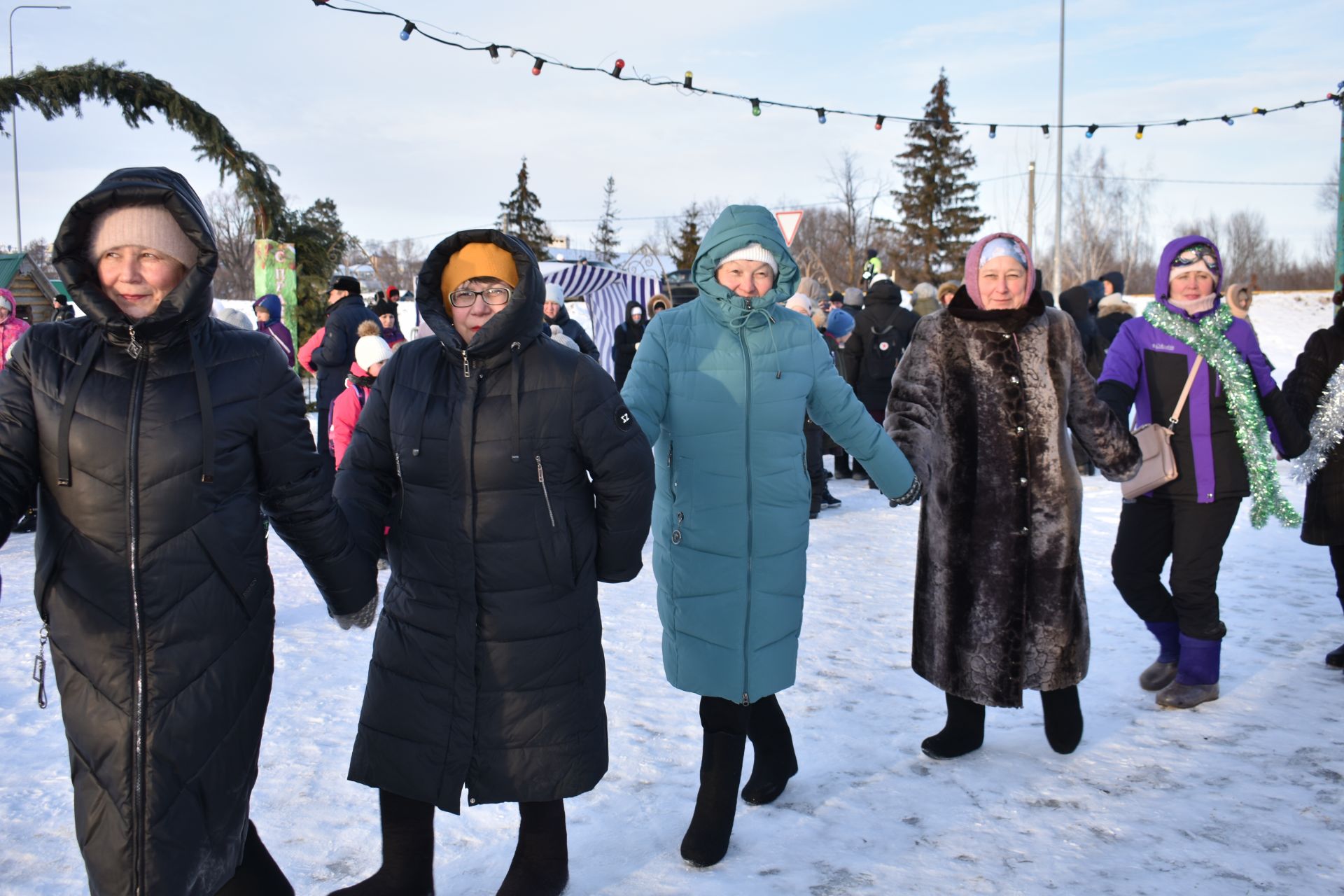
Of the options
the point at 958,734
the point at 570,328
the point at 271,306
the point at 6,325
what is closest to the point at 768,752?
the point at 958,734

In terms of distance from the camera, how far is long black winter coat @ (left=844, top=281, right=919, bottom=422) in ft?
32.4

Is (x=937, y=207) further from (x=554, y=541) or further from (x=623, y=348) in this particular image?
(x=554, y=541)

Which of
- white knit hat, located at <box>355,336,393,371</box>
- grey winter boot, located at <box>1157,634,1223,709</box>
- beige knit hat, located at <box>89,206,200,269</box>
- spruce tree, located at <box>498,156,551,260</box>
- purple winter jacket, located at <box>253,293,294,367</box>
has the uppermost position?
spruce tree, located at <box>498,156,551,260</box>

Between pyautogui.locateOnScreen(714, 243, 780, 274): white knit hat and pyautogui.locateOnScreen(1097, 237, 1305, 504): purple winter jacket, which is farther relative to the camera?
pyautogui.locateOnScreen(1097, 237, 1305, 504): purple winter jacket

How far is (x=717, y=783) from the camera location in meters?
3.04

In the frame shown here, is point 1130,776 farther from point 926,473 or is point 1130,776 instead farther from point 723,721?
point 723,721

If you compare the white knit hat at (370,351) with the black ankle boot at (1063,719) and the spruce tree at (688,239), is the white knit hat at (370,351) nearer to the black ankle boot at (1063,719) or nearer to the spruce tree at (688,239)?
the black ankle boot at (1063,719)

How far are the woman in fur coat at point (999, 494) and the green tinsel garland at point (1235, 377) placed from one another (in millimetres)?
745

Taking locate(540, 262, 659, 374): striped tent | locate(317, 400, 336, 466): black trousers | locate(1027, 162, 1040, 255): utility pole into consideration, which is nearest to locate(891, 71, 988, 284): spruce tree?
locate(1027, 162, 1040, 255): utility pole

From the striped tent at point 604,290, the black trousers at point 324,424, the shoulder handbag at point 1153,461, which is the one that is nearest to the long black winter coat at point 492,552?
the shoulder handbag at point 1153,461

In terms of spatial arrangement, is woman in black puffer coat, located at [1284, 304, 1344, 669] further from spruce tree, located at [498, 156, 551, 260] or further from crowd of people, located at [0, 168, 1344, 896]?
spruce tree, located at [498, 156, 551, 260]

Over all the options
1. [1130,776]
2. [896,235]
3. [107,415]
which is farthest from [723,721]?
[896,235]

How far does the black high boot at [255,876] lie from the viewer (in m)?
2.26

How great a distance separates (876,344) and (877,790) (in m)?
6.96
